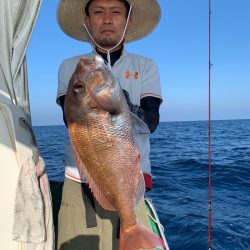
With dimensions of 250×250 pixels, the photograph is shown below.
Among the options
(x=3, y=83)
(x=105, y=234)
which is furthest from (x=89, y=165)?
(x=105, y=234)

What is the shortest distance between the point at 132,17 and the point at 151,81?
839 mm

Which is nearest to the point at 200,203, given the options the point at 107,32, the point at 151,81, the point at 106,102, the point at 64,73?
the point at 151,81

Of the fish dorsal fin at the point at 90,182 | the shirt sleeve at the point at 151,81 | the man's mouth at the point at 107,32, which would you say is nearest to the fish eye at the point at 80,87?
the fish dorsal fin at the point at 90,182

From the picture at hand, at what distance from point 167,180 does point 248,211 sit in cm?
349

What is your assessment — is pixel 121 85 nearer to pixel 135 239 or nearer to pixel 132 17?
pixel 132 17

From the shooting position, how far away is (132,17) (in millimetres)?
3689

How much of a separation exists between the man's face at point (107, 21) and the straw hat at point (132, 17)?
0.21m

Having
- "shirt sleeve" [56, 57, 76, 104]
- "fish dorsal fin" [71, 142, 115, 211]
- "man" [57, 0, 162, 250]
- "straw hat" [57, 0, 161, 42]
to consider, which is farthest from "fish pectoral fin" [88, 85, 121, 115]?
"straw hat" [57, 0, 161, 42]

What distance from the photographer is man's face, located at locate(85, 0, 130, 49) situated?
3.18 meters

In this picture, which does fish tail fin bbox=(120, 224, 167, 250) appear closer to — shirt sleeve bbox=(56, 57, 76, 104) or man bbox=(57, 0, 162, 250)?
man bbox=(57, 0, 162, 250)

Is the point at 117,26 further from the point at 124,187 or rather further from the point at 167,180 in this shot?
the point at 167,180

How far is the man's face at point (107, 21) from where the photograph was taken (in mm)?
3176

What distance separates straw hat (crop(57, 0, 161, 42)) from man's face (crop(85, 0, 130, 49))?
213 millimetres

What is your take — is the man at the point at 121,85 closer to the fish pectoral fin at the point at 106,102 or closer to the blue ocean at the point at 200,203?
the fish pectoral fin at the point at 106,102
